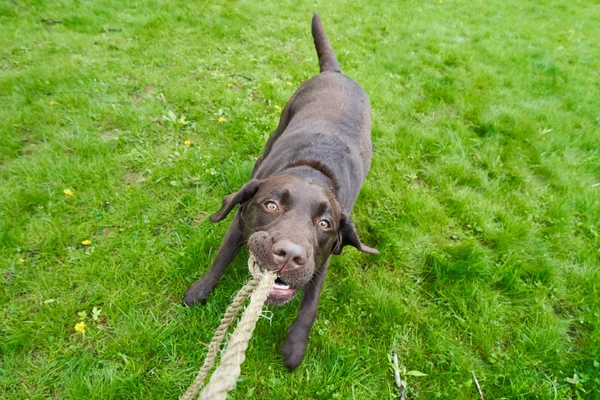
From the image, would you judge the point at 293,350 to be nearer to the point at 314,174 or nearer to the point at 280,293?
the point at 280,293

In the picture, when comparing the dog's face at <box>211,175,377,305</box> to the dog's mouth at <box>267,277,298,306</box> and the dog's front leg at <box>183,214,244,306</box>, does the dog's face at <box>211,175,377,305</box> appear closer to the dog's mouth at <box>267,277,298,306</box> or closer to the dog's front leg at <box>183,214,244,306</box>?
the dog's mouth at <box>267,277,298,306</box>

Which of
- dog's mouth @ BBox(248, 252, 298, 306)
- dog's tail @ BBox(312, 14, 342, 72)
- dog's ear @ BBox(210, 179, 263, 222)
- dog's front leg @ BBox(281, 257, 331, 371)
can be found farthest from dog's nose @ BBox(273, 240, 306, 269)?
dog's tail @ BBox(312, 14, 342, 72)

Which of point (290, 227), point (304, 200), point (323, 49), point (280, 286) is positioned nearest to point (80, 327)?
point (280, 286)

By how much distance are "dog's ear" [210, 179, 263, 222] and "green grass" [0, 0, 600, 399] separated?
26.2 inches

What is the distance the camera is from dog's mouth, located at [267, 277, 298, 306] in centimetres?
205

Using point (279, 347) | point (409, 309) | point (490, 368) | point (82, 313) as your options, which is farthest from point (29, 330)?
point (490, 368)

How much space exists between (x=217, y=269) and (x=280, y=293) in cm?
86

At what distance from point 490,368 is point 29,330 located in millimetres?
3273

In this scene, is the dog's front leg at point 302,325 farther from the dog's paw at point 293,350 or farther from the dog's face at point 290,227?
the dog's face at point 290,227

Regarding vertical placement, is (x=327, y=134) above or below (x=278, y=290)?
above

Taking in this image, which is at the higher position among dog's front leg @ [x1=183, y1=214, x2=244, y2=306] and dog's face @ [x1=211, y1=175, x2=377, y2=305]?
dog's face @ [x1=211, y1=175, x2=377, y2=305]

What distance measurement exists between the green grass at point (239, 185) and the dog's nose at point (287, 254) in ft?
3.38

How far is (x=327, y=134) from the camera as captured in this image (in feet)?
10.6

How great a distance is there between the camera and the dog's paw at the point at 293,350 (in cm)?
252
